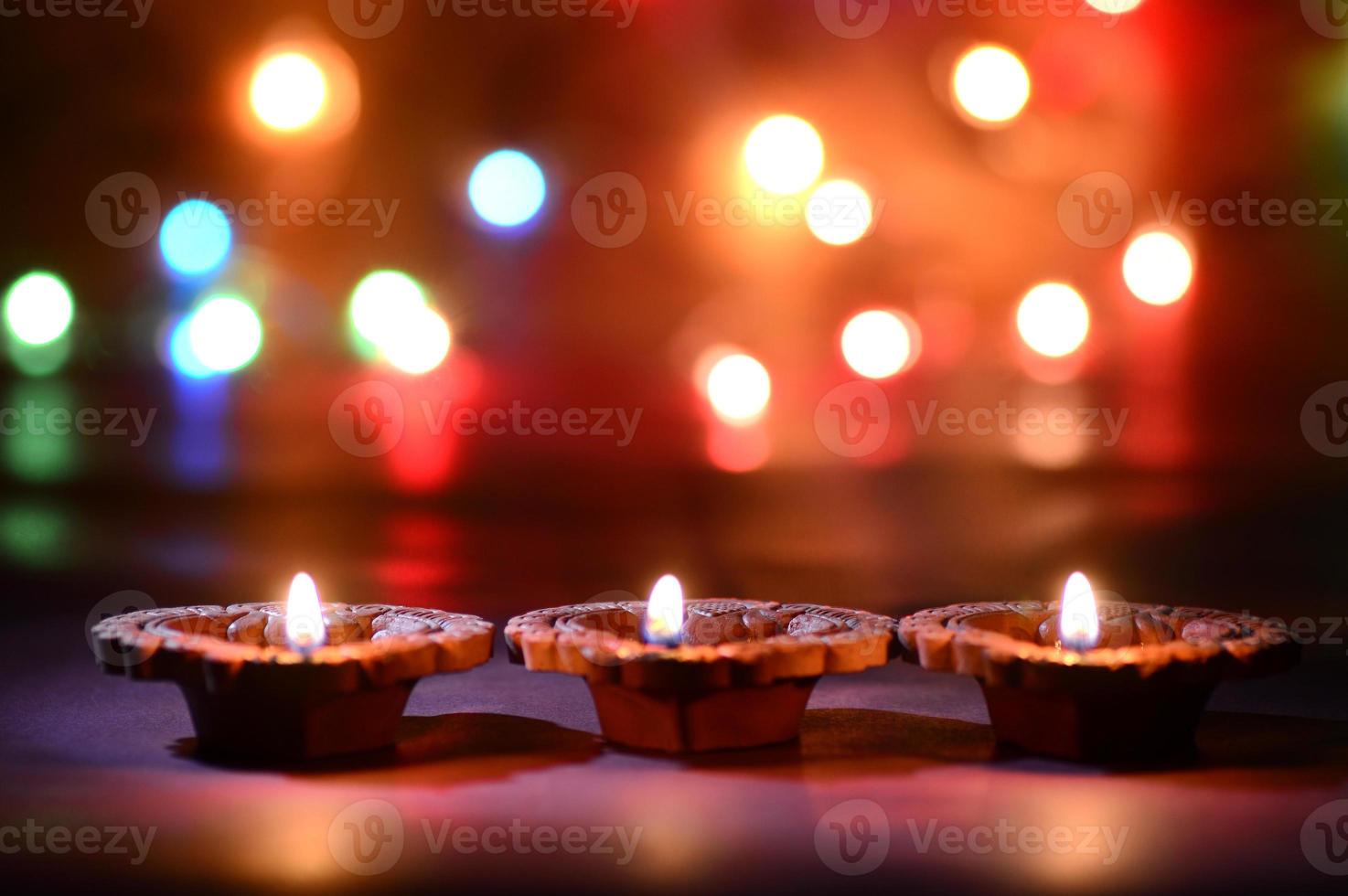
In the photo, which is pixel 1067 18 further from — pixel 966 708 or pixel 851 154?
pixel 966 708

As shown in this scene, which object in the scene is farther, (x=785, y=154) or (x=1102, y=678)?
(x=785, y=154)

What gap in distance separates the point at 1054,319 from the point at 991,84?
0.32 m

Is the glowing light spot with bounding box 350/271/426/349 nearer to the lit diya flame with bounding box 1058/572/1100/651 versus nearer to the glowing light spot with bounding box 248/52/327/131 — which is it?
the glowing light spot with bounding box 248/52/327/131

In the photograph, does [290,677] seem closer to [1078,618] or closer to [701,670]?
[701,670]

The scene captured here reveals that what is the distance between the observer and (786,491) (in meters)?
1.96

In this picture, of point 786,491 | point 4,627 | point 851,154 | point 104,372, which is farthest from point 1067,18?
point 4,627

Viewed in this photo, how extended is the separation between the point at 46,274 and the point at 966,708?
53.3 inches

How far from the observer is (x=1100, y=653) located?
1.15m

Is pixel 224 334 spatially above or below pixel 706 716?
above

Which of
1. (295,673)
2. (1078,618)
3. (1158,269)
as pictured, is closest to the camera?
(295,673)

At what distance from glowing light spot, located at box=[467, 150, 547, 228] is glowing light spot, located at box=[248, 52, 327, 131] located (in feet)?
0.79

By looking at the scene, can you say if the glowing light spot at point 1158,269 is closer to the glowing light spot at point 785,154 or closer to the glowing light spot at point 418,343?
the glowing light spot at point 785,154

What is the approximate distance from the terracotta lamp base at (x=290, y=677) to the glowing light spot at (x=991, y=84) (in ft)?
3.48

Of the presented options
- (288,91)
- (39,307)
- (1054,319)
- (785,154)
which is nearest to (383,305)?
(288,91)
